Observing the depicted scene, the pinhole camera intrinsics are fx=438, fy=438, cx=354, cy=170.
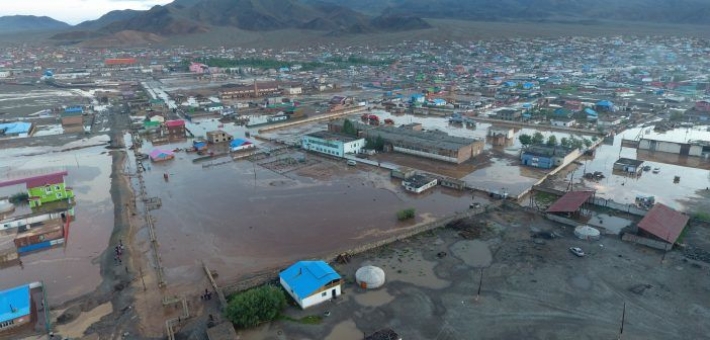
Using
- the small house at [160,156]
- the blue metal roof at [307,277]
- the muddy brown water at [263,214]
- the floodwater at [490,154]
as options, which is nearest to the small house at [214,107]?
the floodwater at [490,154]

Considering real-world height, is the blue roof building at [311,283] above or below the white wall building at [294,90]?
below

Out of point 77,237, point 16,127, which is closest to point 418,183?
point 77,237

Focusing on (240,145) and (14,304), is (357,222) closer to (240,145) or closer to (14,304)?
(14,304)

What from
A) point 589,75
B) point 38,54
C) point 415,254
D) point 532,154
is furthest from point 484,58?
point 38,54

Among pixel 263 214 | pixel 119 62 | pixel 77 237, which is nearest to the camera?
pixel 77 237

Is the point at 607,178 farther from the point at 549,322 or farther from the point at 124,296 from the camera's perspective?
the point at 124,296

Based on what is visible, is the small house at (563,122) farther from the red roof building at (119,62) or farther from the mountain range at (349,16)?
the mountain range at (349,16)
